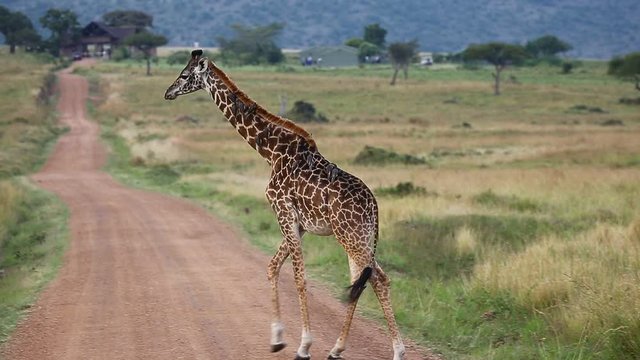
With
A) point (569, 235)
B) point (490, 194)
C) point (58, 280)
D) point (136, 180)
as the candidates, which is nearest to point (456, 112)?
point (136, 180)

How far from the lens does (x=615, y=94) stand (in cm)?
7819

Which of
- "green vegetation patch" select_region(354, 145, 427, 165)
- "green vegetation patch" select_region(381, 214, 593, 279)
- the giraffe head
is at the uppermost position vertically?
the giraffe head

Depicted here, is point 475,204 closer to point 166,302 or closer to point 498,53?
point 166,302

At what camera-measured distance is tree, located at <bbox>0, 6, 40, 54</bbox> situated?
431ft

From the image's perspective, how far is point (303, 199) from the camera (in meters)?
8.48

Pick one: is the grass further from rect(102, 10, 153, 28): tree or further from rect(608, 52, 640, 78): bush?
rect(102, 10, 153, 28): tree

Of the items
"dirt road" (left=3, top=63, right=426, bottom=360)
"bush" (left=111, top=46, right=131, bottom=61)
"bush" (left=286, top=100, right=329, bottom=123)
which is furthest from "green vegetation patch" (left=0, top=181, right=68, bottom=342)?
"bush" (left=111, top=46, right=131, bottom=61)

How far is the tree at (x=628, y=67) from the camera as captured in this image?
75.5 metres

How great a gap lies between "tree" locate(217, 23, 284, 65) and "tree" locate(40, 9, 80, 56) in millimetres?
23352

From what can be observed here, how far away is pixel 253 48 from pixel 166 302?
450 feet

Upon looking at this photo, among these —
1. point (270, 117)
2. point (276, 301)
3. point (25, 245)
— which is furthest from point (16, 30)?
point (276, 301)

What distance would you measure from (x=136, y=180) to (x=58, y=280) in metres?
16.3

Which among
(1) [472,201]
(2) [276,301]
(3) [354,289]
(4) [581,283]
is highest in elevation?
(3) [354,289]

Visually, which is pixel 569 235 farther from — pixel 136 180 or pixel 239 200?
pixel 136 180
